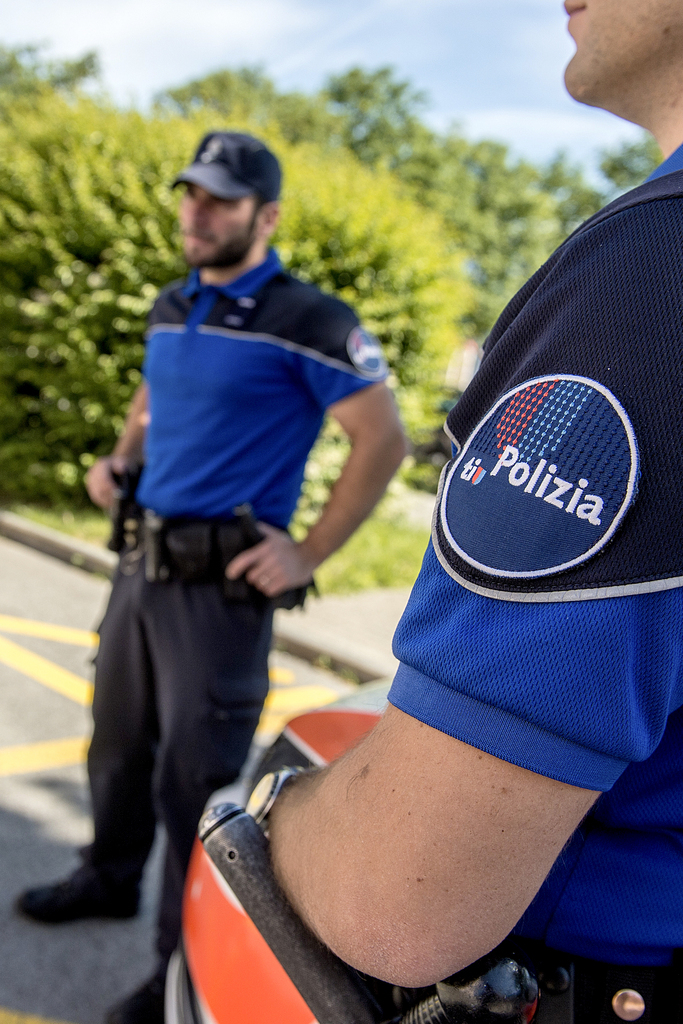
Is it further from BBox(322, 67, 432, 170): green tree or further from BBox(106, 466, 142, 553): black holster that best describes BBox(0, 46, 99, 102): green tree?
BBox(106, 466, 142, 553): black holster

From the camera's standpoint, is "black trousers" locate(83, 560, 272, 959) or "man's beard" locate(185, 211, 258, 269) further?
"man's beard" locate(185, 211, 258, 269)

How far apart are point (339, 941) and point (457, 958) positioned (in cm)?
11

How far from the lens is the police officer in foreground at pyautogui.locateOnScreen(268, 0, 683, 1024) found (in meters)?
0.62

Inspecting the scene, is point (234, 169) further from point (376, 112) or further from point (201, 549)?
point (376, 112)

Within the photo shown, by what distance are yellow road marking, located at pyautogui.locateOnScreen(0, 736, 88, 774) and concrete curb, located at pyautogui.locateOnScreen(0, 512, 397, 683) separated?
984 millimetres

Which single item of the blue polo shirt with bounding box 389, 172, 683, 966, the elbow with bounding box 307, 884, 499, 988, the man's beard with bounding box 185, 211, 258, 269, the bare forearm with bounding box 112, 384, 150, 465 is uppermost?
the man's beard with bounding box 185, 211, 258, 269

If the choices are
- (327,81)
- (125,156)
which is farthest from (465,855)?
(327,81)

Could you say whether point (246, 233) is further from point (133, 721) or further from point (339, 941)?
point (339, 941)

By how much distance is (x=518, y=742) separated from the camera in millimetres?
641

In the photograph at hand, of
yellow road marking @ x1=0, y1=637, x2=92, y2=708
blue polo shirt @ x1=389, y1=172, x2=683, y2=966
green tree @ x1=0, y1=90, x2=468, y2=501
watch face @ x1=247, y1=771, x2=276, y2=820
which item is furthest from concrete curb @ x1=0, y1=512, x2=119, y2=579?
blue polo shirt @ x1=389, y1=172, x2=683, y2=966

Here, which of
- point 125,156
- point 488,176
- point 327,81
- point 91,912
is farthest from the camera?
point 327,81

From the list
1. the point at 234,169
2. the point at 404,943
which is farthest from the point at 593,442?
the point at 234,169

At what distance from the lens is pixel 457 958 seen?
0.72 meters

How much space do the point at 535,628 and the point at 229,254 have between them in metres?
2.28
